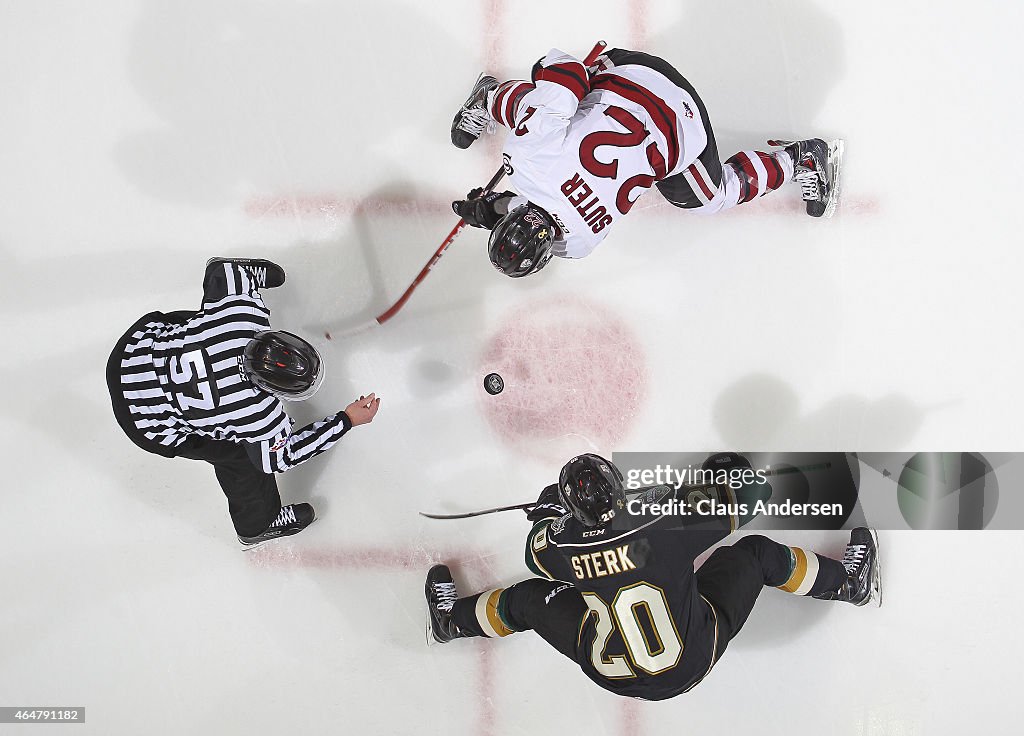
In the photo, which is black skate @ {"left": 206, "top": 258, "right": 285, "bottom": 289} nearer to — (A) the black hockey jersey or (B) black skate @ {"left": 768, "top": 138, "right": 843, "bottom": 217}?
(A) the black hockey jersey

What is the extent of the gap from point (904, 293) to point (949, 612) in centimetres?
155

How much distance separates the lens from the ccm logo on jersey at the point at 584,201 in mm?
2801

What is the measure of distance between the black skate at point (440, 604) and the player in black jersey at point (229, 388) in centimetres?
85

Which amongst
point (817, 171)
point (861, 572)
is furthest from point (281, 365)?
point (861, 572)

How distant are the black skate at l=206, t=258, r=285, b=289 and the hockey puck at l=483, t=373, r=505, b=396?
1.08m

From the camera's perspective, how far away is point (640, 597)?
2.81 metres

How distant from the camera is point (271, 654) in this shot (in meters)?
3.91

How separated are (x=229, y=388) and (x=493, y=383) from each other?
47.9 inches

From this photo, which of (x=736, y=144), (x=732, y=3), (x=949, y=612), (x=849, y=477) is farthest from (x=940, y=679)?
(x=732, y=3)

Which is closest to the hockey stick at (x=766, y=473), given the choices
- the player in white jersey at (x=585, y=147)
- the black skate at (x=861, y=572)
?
the black skate at (x=861, y=572)

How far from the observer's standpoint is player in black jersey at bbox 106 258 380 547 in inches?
122

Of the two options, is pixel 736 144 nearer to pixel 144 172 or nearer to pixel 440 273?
pixel 440 273

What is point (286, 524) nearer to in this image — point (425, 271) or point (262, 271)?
point (262, 271)

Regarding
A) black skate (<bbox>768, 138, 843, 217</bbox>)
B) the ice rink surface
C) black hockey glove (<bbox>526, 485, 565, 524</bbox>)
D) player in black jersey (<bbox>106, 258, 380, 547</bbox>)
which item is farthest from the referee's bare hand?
black skate (<bbox>768, 138, 843, 217</bbox>)
